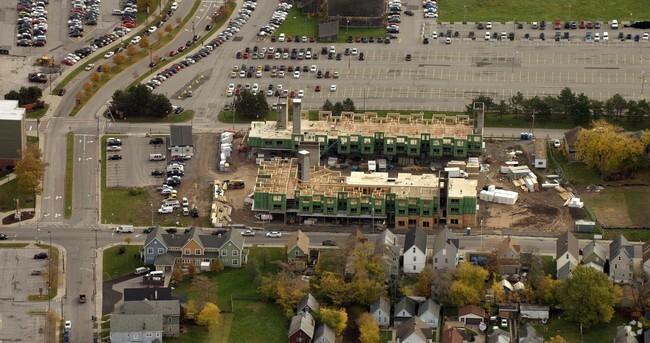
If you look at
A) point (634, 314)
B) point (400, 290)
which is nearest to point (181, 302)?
point (400, 290)

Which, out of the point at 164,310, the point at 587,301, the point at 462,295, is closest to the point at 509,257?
the point at 462,295

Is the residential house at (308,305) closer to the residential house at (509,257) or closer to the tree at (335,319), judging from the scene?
the tree at (335,319)

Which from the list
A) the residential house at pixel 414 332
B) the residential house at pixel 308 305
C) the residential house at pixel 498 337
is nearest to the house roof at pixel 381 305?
→ the residential house at pixel 414 332

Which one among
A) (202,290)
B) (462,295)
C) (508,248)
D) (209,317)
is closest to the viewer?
(209,317)

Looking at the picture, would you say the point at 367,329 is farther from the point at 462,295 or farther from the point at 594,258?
the point at 594,258

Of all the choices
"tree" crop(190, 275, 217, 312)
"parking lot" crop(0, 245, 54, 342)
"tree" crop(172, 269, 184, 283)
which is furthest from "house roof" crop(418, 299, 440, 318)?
"parking lot" crop(0, 245, 54, 342)

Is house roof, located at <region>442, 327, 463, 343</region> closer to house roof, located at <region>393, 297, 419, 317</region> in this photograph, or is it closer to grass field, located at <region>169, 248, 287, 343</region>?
house roof, located at <region>393, 297, 419, 317</region>
